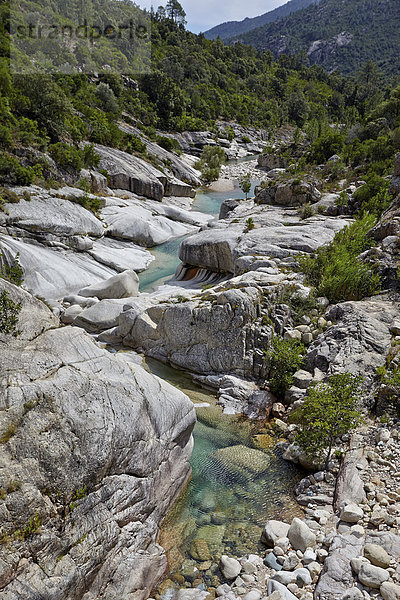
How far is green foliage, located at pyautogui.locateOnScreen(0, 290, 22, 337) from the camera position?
8.81m

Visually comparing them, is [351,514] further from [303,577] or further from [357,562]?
[303,577]

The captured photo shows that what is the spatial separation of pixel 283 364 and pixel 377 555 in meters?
8.25

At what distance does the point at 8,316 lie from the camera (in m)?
9.03

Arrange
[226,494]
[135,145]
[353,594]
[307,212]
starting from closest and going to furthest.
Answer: [353,594], [226,494], [307,212], [135,145]

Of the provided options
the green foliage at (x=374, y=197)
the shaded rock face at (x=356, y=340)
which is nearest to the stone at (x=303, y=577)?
the shaded rock face at (x=356, y=340)

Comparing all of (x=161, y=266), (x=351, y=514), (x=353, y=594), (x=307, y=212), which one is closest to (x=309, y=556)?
(x=351, y=514)

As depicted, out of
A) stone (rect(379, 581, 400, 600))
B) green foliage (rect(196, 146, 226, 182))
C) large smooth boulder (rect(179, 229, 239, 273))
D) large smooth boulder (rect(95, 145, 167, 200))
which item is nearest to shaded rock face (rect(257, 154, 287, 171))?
green foliage (rect(196, 146, 226, 182))

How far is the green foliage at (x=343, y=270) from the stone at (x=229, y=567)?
12085 mm

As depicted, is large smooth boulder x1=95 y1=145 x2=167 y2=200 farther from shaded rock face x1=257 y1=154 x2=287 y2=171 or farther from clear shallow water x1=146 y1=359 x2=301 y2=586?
clear shallow water x1=146 y1=359 x2=301 y2=586

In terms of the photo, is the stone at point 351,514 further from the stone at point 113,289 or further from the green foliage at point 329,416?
the stone at point 113,289

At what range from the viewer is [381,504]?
28.1 feet

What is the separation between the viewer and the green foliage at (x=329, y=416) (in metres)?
10.8

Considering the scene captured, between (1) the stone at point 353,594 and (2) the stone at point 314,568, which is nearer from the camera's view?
(1) the stone at point 353,594

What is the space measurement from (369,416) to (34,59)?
77.5 metres
